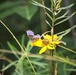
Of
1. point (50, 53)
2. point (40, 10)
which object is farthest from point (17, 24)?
point (50, 53)

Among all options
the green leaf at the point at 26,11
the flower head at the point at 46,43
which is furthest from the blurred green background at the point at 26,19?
the flower head at the point at 46,43

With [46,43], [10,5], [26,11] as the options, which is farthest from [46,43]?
[10,5]

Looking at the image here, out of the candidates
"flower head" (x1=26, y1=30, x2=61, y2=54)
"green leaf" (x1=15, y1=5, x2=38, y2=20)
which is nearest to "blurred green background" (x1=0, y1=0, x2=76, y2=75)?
"green leaf" (x1=15, y1=5, x2=38, y2=20)

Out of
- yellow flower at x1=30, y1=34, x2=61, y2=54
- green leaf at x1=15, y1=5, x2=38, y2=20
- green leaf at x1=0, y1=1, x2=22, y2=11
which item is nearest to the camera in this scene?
yellow flower at x1=30, y1=34, x2=61, y2=54

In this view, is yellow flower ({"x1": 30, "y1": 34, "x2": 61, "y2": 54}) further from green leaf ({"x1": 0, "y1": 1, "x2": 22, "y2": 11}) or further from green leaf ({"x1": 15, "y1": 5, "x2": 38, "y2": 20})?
green leaf ({"x1": 0, "y1": 1, "x2": 22, "y2": 11})

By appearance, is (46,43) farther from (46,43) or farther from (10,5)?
(10,5)

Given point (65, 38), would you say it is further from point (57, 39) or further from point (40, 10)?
point (57, 39)

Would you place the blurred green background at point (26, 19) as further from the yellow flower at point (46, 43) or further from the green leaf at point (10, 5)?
the yellow flower at point (46, 43)

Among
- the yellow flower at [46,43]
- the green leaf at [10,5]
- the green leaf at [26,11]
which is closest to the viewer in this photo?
the yellow flower at [46,43]

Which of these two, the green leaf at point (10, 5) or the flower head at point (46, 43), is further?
the green leaf at point (10, 5)

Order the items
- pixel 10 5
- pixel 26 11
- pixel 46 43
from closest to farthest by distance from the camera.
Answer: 1. pixel 46 43
2. pixel 26 11
3. pixel 10 5

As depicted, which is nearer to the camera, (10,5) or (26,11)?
(26,11)

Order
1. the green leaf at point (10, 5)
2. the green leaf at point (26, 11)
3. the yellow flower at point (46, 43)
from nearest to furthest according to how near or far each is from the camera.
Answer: the yellow flower at point (46, 43) → the green leaf at point (26, 11) → the green leaf at point (10, 5)
